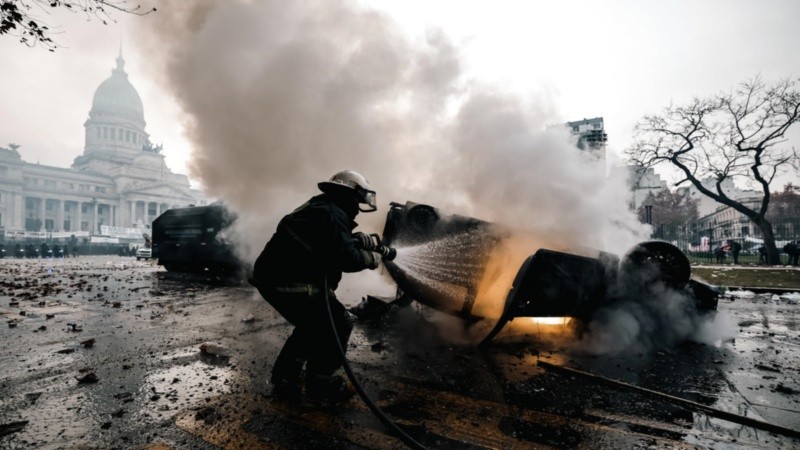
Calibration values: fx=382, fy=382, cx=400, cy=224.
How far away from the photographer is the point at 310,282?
2.98 meters

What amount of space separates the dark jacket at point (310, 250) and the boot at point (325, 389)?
736 mm

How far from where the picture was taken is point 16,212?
69938mm

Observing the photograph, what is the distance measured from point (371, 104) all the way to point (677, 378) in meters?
7.40

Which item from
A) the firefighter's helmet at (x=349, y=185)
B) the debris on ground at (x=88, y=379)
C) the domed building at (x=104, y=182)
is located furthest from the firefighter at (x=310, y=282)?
the domed building at (x=104, y=182)

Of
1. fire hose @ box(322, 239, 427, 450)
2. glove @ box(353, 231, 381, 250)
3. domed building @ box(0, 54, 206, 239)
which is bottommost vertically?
fire hose @ box(322, 239, 427, 450)

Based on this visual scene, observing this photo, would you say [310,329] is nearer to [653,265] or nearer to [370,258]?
[370,258]

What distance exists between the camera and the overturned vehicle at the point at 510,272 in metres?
3.89

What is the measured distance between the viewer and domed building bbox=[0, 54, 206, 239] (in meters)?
71.1

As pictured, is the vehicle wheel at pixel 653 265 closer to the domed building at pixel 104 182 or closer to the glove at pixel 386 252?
the glove at pixel 386 252

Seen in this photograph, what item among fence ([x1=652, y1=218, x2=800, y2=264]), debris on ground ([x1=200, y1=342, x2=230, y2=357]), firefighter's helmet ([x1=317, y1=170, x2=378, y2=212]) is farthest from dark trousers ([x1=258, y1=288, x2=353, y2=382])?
fence ([x1=652, y1=218, x2=800, y2=264])

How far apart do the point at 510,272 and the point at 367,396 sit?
2.64m

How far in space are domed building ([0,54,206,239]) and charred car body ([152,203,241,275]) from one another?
2612 inches

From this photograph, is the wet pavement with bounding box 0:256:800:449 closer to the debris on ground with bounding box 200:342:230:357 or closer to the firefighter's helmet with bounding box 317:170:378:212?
the debris on ground with bounding box 200:342:230:357

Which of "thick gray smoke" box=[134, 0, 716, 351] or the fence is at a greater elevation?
"thick gray smoke" box=[134, 0, 716, 351]
